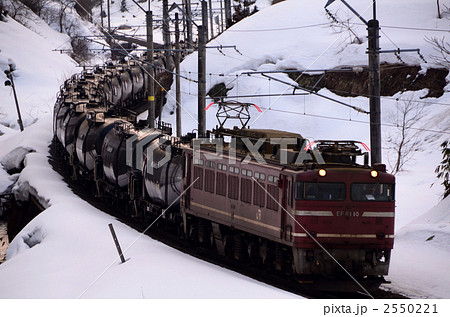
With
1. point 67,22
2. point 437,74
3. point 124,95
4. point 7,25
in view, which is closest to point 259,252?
point 437,74

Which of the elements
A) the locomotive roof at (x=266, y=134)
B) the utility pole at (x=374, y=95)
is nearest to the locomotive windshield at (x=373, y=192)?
the utility pole at (x=374, y=95)

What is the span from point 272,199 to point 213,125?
35.4 metres

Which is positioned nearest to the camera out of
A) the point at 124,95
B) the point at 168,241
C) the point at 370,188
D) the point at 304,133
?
the point at 370,188

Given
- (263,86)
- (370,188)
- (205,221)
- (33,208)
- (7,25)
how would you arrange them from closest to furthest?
1. (370,188)
2. (205,221)
3. (33,208)
4. (263,86)
5. (7,25)

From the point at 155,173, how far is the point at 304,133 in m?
25.7

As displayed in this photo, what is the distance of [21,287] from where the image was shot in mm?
20625

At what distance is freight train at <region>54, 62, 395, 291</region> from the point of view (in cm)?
2009

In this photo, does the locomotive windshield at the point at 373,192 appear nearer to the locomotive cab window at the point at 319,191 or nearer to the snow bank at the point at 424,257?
the locomotive cab window at the point at 319,191

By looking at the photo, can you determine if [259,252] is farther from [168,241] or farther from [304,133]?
[304,133]

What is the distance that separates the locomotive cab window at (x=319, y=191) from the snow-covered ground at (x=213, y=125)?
2734 millimetres

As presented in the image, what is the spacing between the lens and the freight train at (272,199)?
65.9 feet

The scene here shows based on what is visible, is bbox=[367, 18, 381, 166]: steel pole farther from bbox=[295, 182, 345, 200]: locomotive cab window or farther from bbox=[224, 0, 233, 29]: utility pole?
bbox=[224, 0, 233, 29]: utility pole

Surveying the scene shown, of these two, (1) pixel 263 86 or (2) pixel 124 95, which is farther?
(2) pixel 124 95

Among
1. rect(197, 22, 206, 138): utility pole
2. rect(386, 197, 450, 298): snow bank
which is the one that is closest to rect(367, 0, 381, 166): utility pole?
rect(386, 197, 450, 298): snow bank
